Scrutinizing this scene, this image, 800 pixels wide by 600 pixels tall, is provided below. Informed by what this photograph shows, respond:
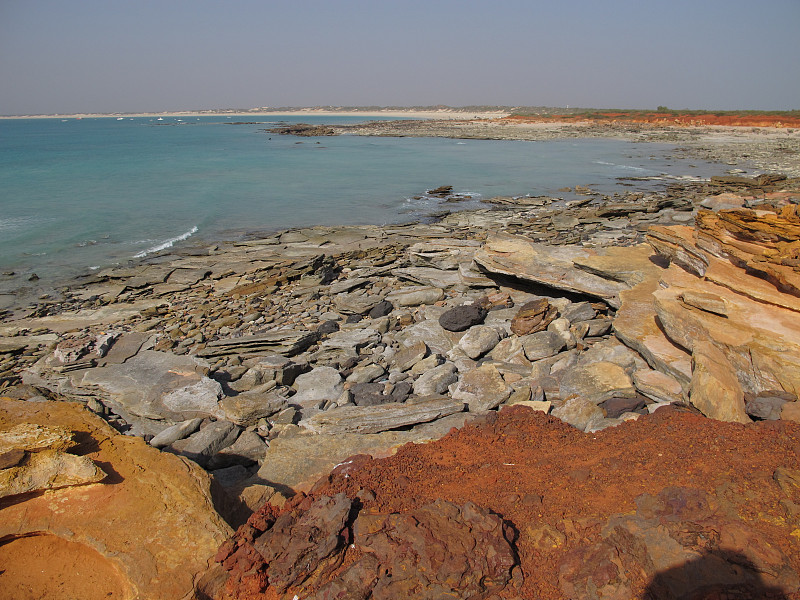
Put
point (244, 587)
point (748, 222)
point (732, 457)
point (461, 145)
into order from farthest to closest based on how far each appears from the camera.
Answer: point (461, 145) → point (748, 222) → point (732, 457) → point (244, 587)

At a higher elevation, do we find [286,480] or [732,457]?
A: [732,457]

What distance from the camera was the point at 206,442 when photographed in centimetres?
534

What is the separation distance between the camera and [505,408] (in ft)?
17.0

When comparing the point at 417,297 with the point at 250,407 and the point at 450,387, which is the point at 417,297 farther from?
the point at 250,407

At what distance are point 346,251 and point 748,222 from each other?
34.3ft

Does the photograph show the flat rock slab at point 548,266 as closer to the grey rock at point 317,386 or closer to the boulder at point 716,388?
the boulder at point 716,388

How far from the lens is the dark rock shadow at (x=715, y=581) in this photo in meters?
2.23

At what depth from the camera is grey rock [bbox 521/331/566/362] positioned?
22.0ft

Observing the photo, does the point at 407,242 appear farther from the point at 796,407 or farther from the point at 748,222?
the point at 796,407

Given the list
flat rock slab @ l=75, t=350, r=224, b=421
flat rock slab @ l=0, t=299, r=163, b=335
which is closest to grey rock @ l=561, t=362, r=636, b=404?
flat rock slab @ l=75, t=350, r=224, b=421

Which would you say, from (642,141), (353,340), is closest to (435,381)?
(353,340)

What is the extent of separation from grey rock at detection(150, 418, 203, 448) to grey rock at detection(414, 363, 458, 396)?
2.90 m

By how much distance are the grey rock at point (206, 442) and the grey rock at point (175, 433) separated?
0.27 ft

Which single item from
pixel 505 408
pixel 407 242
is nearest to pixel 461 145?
pixel 407 242
